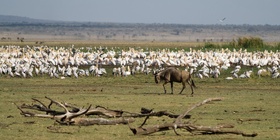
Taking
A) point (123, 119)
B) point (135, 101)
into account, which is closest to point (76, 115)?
point (123, 119)

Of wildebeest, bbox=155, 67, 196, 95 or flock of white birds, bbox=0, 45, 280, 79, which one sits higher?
wildebeest, bbox=155, 67, 196, 95

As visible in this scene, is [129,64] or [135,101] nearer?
[135,101]

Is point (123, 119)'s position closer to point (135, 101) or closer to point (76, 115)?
point (76, 115)

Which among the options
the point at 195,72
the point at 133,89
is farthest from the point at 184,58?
the point at 133,89

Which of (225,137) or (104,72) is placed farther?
(104,72)

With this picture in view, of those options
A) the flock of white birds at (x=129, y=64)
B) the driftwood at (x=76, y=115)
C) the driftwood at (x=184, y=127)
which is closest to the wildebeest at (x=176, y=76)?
the flock of white birds at (x=129, y=64)

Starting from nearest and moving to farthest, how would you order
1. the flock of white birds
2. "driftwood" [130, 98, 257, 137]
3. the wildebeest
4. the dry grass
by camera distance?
1. "driftwood" [130, 98, 257, 137]
2. the dry grass
3. the wildebeest
4. the flock of white birds

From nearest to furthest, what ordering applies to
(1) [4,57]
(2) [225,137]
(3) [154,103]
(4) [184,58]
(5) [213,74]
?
(2) [225,137], (3) [154,103], (5) [213,74], (4) [184,58], (1) [4,57]

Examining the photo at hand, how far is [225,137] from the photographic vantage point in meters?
14.4

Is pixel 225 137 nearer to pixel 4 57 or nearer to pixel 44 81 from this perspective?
pixel 44 81

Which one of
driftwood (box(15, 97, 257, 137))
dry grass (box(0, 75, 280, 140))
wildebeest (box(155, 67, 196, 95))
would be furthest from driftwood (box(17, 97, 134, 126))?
wildebeest (box(155, 67, 196, 95))

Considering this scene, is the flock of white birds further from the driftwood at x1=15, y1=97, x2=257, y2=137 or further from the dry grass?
the driftwood at x1=15, y1=97, x2=257, y2=137

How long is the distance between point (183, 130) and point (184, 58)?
23.0 m

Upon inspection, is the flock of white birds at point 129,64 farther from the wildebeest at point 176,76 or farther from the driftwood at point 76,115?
the driftwood at point 76,115
